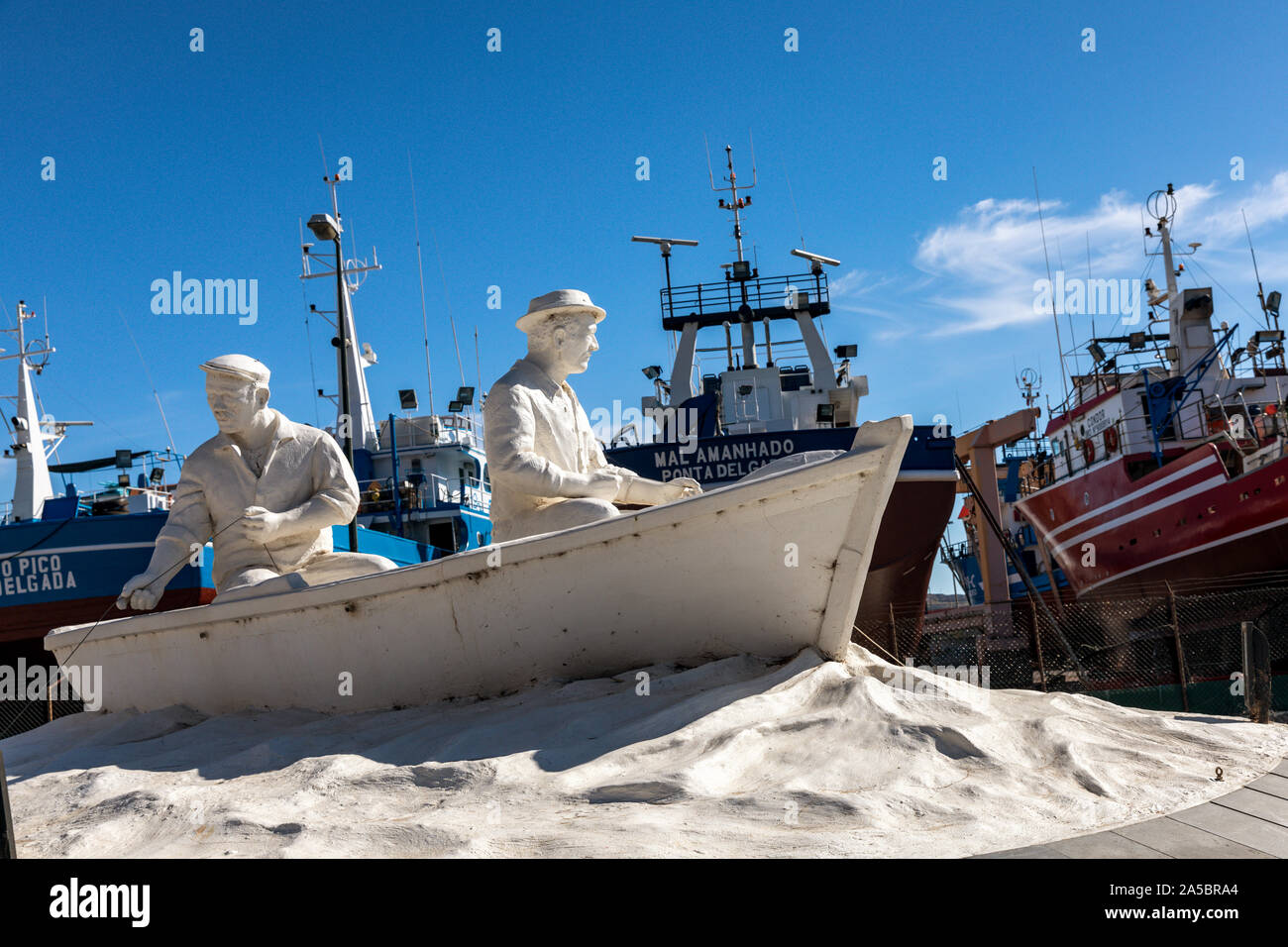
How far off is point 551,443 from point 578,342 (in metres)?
0.54

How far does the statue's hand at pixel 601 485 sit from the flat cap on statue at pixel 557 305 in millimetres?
833

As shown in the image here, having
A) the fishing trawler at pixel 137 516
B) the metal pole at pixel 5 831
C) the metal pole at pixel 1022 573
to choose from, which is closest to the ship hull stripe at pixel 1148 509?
the metal pole at pixel 1022 573

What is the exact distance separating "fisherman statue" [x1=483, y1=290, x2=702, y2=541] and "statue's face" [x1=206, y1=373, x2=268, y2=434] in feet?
4.13

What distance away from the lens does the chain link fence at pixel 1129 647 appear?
10969 millimetres

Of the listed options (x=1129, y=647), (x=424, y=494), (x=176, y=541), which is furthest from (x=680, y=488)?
(x=424, y=494)

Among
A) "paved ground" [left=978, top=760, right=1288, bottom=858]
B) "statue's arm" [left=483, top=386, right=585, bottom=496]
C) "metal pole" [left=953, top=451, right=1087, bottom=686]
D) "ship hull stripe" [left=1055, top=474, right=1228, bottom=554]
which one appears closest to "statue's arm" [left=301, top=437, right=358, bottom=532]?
"statue's arm" [left=483, top=386, right=585, bottom=496]

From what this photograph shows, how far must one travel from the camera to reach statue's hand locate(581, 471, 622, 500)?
15.7 feet

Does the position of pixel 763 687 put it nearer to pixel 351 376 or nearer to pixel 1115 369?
pixel 351 376

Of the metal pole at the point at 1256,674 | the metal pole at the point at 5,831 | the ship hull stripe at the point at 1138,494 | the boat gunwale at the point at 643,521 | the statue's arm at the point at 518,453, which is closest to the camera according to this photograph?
the metal pole at the point at 5,831

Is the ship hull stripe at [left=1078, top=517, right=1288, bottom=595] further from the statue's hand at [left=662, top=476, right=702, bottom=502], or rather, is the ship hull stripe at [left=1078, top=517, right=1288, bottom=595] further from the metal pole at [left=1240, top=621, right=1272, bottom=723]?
the statue's hand at [left=662, top=476, right=702, bottom=502]

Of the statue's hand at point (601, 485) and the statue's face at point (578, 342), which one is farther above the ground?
the statue's face at point (578, 342)

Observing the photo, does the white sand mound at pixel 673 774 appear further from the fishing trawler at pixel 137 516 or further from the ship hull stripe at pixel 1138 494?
the ship hull stripe at pixel 1138 494
